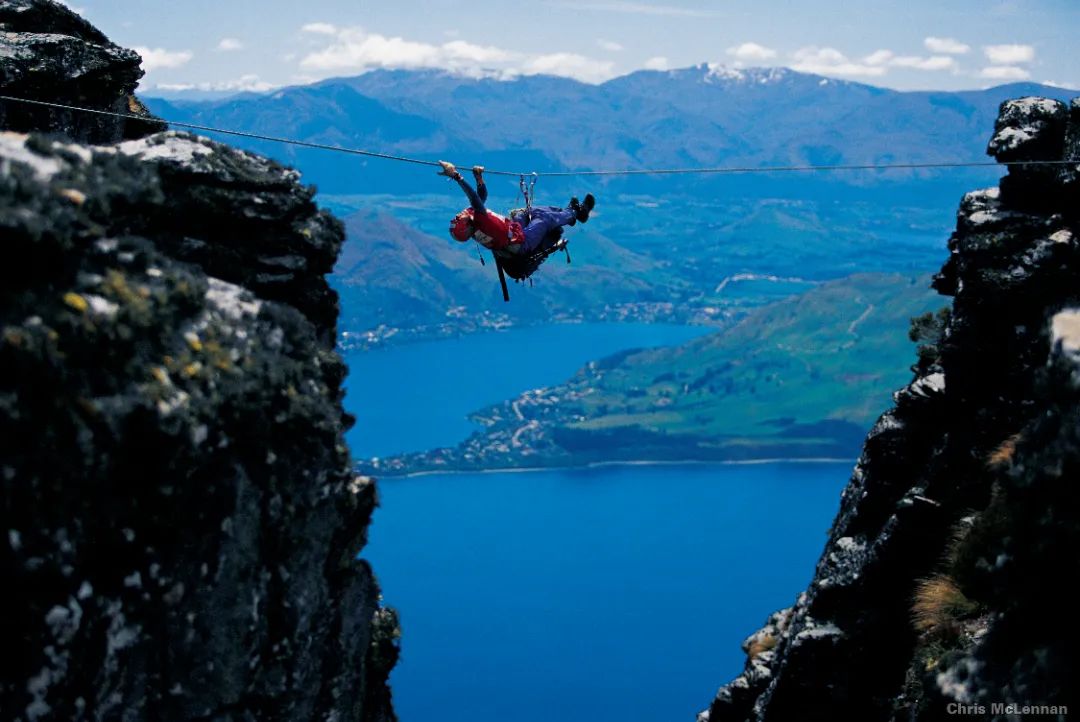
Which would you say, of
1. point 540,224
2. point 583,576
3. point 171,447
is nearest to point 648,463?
point 583,576

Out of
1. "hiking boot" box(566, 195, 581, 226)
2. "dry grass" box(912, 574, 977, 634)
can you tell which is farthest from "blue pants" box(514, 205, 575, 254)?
"dry grass" box(912, 574, 977, 634)

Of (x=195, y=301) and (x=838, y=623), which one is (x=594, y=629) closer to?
(x=838, y=623)

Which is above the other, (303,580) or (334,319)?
(334,319)

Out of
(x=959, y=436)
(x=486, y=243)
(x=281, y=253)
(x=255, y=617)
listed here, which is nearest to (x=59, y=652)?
(x=255, y=617)

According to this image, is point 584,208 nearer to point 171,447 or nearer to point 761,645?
point 761,645

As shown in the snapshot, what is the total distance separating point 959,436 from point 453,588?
76.6m

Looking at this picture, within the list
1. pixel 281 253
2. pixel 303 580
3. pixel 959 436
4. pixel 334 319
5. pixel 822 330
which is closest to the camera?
pixel 303 580

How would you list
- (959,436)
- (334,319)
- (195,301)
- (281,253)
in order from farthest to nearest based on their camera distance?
1. (959,436)
2. (334,319)
3. (281,253)
4. (195,301)

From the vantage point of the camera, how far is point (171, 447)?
767cm

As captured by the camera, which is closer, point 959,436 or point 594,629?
point 959,436

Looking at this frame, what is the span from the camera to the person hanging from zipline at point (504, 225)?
14.9 m

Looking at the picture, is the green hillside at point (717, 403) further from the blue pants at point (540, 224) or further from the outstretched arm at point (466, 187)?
the outstretched arm at point (466, 187)

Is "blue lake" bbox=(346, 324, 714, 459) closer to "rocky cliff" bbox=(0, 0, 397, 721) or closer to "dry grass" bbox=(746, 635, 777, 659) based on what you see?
"dry grass" bbox=(746, 635, 777, 659)

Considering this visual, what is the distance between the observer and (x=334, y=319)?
11172mm
